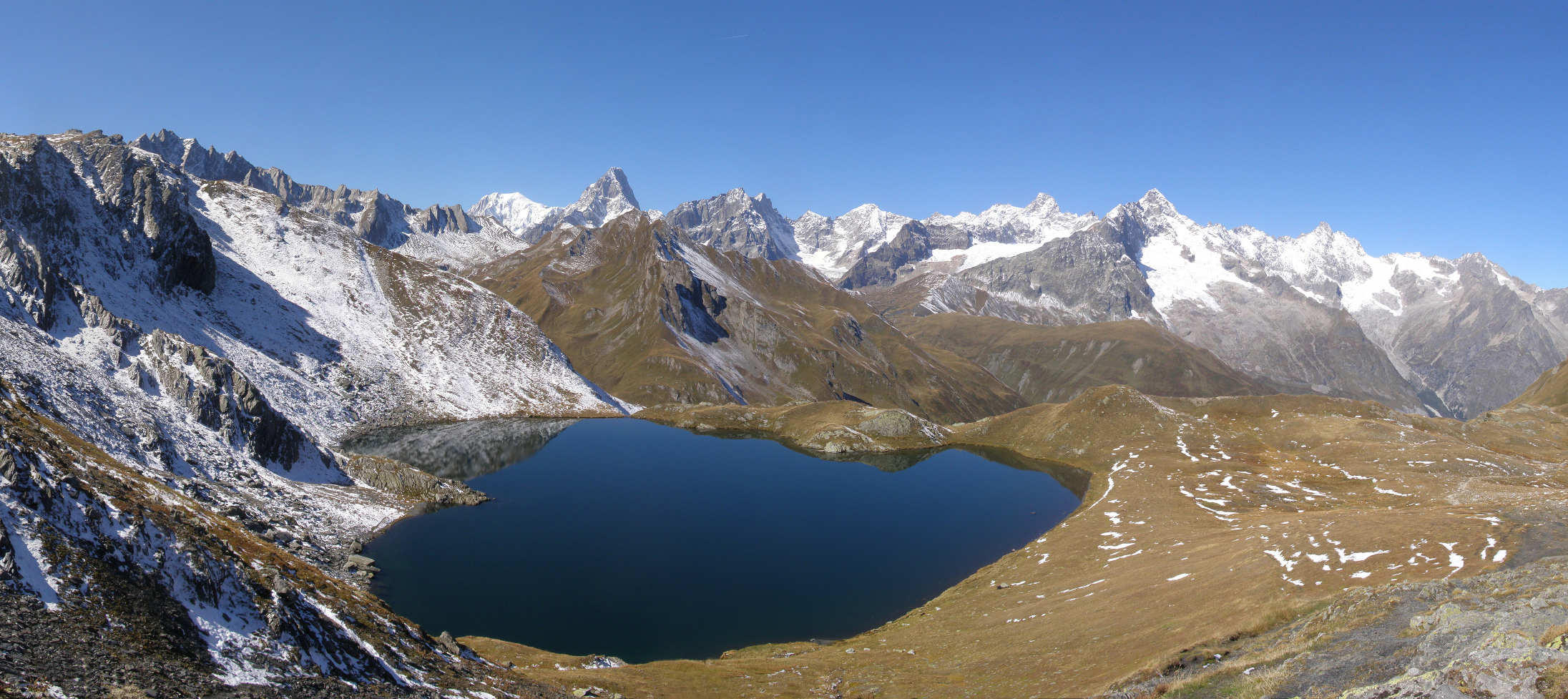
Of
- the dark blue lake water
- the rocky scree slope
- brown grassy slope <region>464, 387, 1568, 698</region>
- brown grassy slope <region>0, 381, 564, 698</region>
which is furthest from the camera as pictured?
the dark blue lake water

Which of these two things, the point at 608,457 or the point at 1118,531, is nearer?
Result: the point at 1118,531

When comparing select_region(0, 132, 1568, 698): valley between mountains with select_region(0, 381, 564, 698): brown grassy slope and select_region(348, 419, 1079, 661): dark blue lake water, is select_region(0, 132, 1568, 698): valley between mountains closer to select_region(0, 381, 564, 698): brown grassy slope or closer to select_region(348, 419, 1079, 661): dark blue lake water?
select_region(0, 381, 564, 698): brown grassy slope

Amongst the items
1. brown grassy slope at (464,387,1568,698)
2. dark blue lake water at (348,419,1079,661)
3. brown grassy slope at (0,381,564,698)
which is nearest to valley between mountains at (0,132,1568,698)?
brown grassy slope at (0,381,564,698)

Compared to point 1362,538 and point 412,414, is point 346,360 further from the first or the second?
point 1362,538

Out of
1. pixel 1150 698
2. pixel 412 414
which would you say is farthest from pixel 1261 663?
pixel 412 414

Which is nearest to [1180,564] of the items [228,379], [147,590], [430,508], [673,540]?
[673,540]

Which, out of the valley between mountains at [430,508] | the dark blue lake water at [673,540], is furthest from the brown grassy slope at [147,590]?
the dark blue lake water at [673,540]
